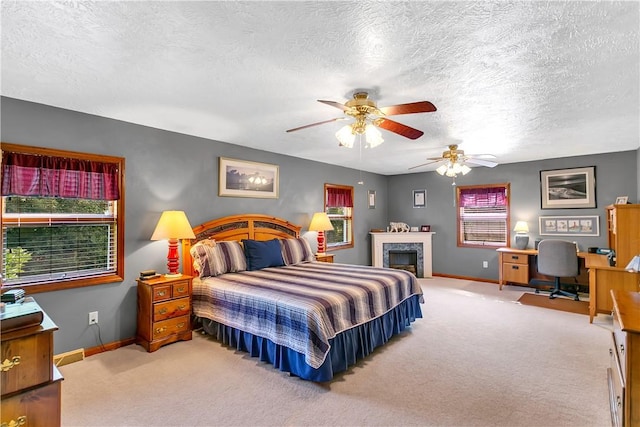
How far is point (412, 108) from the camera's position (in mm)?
2236

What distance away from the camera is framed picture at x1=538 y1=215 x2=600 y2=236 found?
524cm

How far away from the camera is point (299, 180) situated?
17.7 ft

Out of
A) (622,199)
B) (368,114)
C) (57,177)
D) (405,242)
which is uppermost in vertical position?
(368,114)

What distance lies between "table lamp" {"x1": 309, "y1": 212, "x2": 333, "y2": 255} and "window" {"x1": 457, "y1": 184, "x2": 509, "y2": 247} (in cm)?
310

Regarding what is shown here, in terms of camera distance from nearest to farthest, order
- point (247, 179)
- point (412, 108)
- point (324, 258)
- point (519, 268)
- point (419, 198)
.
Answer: point (412, 108), point (247, 179), point (324, 258), point (519, 268), point (419, 198)

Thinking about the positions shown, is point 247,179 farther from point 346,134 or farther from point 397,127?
point 397,127

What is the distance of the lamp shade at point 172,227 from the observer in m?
3.33

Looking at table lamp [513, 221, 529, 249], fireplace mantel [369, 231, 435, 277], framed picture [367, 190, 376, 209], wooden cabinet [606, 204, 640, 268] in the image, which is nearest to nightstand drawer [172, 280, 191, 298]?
fireplace mantel [369, 231, 435, 277]

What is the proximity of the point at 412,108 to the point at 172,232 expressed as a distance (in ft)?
8.70

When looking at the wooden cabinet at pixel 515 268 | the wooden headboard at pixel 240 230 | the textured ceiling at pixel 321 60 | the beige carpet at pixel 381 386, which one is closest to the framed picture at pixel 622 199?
the wooden cabinet at pixel 515 268

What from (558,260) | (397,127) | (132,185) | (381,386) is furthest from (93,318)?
(558,260)

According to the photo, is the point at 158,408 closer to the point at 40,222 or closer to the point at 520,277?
the point at 40,222

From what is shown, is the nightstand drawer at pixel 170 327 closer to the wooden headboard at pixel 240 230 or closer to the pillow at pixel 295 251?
the wooden headboard at pixel 240 230

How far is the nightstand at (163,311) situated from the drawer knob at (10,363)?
171cm
